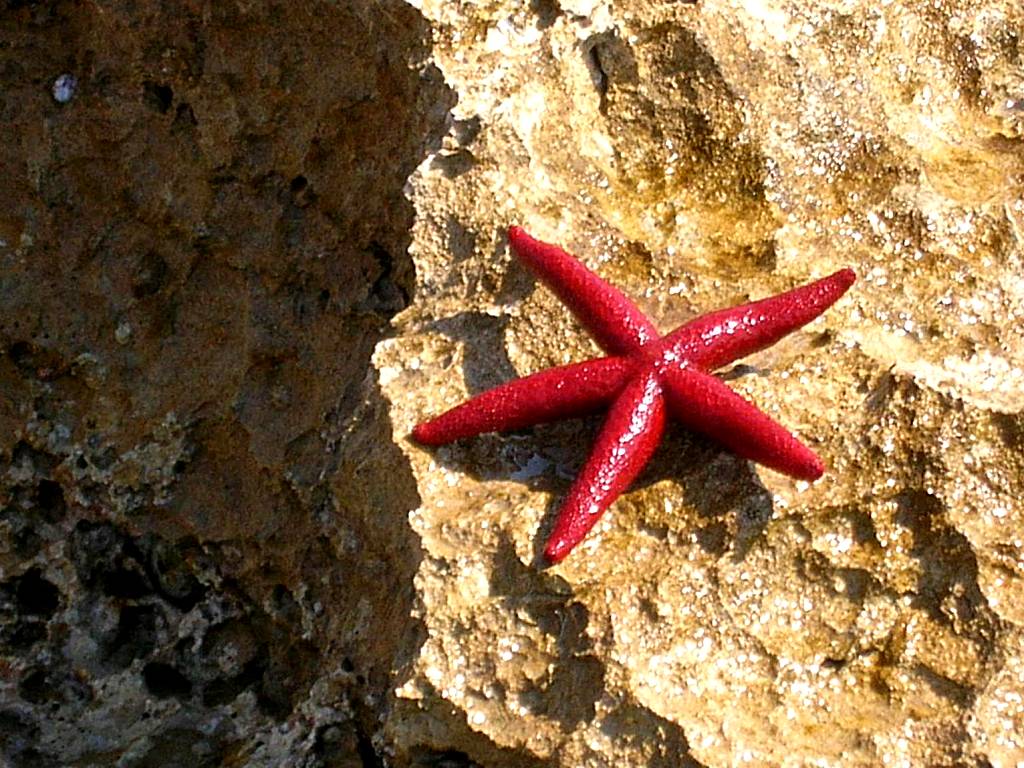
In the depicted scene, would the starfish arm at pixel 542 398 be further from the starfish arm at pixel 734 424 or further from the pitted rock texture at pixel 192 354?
the pitted rock texture at pixel 192 354

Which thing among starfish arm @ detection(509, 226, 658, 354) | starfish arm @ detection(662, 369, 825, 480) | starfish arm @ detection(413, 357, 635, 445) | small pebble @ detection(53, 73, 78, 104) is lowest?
starfish arm @ detection(662, 369, 825, 480)

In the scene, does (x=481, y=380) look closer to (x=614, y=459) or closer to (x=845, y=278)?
(x=614, y=459)

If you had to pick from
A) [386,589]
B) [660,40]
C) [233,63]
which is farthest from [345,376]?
[660,40]

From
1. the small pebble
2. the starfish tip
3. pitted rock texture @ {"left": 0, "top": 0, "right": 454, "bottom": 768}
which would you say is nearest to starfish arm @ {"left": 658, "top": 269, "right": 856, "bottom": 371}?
the starfish tip

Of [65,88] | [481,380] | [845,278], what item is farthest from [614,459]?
[65,88]

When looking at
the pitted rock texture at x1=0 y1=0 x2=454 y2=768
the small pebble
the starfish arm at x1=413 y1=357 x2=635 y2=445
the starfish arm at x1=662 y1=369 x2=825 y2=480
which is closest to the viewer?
the starfish arm at x1=662 y1=369 x2=825 y2=480

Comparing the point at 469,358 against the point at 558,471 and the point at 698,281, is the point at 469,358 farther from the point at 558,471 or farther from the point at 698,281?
the point at 698,281

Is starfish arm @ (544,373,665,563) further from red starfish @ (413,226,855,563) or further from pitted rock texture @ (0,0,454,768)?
pitted rock texture @ (0,0,454,768)
